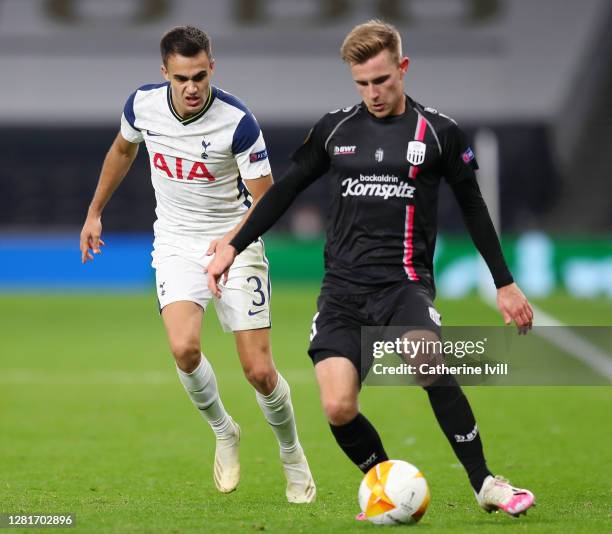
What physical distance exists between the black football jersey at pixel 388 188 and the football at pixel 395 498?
0.84 metres

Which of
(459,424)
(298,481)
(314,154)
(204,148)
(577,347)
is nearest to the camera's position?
(459,424)

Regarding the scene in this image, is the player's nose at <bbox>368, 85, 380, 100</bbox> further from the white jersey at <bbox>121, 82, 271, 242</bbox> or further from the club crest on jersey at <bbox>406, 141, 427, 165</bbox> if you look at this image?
the white jersey at <bbox>121, 82, 271, 242</bbox>

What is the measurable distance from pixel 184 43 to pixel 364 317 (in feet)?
5.78

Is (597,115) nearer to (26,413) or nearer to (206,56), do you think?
(26,413)

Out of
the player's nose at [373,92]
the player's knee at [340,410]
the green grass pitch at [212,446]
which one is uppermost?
the player's nose at [373,92]

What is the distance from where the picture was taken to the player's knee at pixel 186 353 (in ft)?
21.1

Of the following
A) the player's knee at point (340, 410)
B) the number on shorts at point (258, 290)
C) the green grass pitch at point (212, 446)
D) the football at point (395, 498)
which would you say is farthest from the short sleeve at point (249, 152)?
the football at point (395, 498)

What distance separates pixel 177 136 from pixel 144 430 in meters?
3.25

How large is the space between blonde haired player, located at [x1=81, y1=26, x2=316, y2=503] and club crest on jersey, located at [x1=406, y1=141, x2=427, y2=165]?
1167 mm

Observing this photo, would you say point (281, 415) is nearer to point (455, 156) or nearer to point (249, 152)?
point (249, 152)

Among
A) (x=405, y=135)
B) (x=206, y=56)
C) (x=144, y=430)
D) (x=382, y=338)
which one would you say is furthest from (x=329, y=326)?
(x=144, y=430)

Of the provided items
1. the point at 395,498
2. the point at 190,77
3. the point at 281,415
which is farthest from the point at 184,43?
the point at 395,498

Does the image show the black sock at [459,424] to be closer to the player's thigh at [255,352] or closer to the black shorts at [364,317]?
the black shorts at [364,317]

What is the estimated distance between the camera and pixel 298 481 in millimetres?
6477
